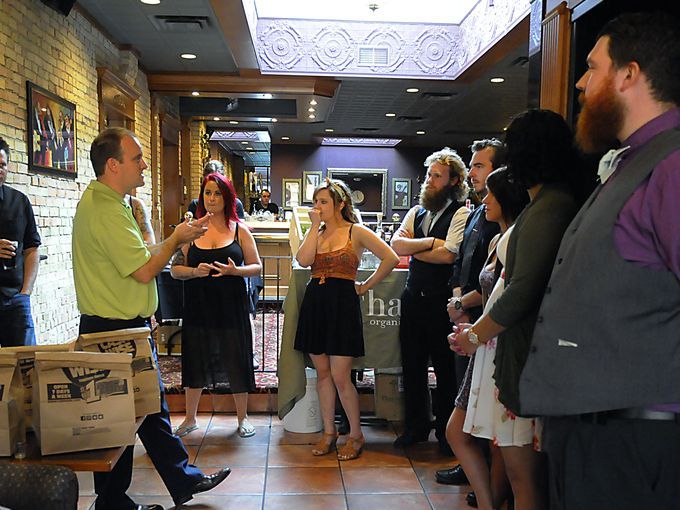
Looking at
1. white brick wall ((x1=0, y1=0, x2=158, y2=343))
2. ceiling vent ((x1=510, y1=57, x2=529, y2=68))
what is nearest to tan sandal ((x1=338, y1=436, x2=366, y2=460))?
white brick wall ((x1=0, y1=0, x2=158, y2=343))

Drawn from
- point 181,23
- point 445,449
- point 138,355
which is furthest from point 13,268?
point 181,23

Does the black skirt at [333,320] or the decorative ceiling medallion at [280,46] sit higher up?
the decorative ceiling medallion at [280,46]

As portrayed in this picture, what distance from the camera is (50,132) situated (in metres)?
5.05

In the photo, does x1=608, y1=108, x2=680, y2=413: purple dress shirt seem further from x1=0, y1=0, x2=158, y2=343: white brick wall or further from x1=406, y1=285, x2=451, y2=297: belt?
x1=0, y1=0, x2=158, y2=343: white brick wall

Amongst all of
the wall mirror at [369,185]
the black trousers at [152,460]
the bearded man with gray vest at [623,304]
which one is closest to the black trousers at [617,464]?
the bearded man with gray vest at [623,304]

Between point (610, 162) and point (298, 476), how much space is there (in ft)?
7.83

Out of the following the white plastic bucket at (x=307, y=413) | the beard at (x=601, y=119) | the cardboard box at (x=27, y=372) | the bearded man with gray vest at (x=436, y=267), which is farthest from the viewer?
the white plastic bucket at (x=307, y=413)

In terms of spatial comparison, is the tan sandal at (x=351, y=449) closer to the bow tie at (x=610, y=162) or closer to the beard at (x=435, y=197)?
the beard at (x=435, y=197)

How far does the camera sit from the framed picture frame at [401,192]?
16531 millimetres

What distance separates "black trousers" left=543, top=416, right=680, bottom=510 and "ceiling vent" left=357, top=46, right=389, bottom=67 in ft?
24.3

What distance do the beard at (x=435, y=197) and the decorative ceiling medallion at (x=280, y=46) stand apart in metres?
5.39

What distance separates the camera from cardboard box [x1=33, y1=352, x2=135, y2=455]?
157 centimetres

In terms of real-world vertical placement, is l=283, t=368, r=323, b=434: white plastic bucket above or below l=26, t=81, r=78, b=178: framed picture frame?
below

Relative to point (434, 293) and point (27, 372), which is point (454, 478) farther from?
point (27, 372)
